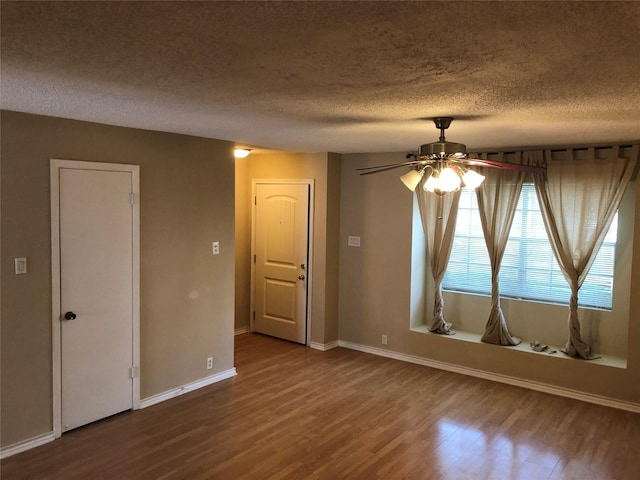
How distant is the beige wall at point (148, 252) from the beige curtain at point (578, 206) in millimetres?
3152

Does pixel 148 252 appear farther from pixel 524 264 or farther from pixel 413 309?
pixel 524 264

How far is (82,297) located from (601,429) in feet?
13.9

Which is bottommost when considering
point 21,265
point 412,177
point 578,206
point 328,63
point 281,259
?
point 281,259

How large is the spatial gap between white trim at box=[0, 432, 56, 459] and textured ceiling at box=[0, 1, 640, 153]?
2296mm

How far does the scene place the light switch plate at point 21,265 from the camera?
3.42 m

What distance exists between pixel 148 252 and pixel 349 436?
2.24m

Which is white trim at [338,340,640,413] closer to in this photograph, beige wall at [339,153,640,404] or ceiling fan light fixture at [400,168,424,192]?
beige wall at [339,153,640,404]

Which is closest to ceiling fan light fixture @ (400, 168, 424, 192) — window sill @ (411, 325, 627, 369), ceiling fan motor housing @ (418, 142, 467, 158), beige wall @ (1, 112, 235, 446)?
ceiling fan motor housing @ (418, 142, 467, 158)

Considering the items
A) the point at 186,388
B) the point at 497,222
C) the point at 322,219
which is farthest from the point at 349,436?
the point at 322,219

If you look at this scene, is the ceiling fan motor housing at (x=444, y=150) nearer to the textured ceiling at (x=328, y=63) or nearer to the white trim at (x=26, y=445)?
the textured ceiling at (x=328, y=63)

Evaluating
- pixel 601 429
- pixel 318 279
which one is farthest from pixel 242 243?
pixel 601 429

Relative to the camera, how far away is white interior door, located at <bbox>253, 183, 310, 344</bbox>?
616 centimetres

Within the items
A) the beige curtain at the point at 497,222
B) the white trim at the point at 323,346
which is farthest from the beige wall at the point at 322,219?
the beige curtain at the point at 497,222

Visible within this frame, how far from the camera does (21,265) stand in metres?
3.44
